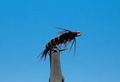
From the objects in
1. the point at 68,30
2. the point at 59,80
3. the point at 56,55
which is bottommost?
the point at 59,80

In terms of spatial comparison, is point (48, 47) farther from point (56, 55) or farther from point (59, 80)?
point (59, 80)

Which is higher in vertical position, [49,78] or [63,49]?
[63,49]

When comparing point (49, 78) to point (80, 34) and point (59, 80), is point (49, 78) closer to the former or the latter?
point (59, 80)

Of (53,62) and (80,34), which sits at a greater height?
(80,34)

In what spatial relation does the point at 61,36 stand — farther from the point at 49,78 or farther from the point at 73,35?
the point at 49,78

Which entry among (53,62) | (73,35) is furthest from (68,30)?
(53,62)

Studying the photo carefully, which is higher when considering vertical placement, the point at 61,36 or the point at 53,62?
the point at 61,36

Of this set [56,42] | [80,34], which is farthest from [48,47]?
[80,34]
